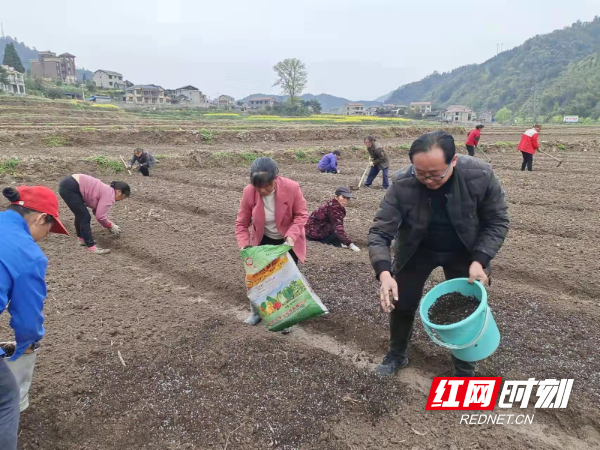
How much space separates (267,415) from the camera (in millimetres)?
2543

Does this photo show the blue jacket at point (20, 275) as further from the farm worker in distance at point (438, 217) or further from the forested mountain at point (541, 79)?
the forested mountain at point (541, 79)

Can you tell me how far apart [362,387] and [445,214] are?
1334 mm

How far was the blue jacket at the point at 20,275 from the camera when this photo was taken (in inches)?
66.8

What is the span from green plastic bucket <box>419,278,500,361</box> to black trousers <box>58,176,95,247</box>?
470 cm

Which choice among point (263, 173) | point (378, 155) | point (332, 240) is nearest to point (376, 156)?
point (378, 155)

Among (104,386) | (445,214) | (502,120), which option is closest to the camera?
(445,214)

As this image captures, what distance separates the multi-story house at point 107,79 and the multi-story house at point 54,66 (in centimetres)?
1004

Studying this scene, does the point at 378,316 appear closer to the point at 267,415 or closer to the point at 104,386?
the point at 267,415

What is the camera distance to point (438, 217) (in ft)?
8.03

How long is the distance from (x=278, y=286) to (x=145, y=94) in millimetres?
74008

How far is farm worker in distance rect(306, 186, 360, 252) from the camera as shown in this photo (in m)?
5.57

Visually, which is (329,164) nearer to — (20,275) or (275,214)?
(275,214)

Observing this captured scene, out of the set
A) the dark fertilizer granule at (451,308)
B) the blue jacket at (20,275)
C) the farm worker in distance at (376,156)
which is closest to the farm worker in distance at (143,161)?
the farm worker in distance at (376,156)

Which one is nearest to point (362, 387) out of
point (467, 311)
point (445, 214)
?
point (467, 311)
